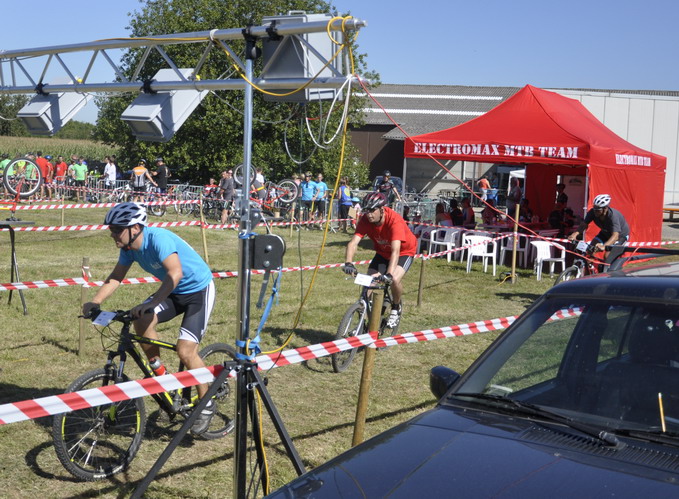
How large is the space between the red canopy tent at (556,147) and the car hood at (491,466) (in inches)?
536

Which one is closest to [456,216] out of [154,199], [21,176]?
[154,199]

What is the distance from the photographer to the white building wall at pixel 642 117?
31156 millimetres

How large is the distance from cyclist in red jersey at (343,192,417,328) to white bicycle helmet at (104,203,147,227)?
295cm

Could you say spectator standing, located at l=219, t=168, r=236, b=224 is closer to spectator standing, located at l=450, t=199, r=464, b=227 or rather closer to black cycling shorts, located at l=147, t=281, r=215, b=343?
spectator standing, located at l=450, t=199, r=464, b=227

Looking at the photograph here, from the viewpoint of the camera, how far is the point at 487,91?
51.8 m

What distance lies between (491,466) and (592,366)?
98 cm

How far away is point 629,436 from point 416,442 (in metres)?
0.84

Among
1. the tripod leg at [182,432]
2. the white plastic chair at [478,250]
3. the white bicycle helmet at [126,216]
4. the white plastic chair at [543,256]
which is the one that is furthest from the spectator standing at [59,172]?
the tripod leg at [182,432]

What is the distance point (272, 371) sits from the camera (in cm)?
779

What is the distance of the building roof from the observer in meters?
47.7

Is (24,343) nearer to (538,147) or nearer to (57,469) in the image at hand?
(57,469)

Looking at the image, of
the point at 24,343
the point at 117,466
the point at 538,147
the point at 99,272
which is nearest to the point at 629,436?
the point at 117,466

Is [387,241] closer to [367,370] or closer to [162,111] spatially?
[162,111]

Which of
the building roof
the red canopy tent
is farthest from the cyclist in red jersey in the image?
the building roof
